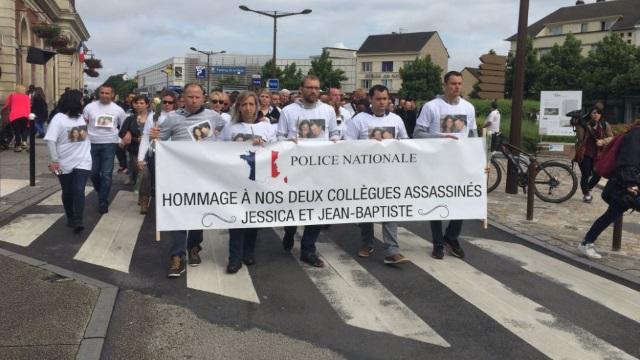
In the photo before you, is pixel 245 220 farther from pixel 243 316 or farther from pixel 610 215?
pixel 610 215

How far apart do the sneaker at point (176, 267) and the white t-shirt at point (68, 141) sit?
7.88ft

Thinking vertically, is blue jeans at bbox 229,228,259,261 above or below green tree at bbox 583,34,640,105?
below

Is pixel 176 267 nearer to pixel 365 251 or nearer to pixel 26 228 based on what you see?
pixel 365 251

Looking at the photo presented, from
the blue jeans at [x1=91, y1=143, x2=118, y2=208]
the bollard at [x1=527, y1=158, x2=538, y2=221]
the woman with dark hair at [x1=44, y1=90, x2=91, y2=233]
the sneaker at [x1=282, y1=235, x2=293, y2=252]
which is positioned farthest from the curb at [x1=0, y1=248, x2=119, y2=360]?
the bollard at [x1=527, y1=158, x2=538, y2=221]

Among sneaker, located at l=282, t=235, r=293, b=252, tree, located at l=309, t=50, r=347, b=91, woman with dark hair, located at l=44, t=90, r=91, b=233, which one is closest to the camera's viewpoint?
sneaker, located at l=282, t=235, r=293, b=252

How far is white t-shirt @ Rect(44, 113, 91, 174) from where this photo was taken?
7.41 metres

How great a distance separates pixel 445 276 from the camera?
6.09 m

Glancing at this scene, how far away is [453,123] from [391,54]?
3970 inches

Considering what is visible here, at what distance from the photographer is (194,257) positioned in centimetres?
628

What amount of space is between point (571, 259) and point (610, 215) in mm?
647

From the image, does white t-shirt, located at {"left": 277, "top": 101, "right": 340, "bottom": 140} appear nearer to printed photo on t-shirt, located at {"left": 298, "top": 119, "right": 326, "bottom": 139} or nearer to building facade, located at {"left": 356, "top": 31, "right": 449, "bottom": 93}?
printed photo on t-shirt, located at {"left": 298, "top": 119, "right": 326, "bottom": 139}

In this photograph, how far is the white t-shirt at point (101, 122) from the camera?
8.70m

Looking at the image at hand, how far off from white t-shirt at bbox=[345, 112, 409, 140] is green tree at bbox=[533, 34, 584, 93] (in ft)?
193

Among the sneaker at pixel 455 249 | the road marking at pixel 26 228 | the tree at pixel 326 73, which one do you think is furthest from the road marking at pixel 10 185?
the tree at pixel 326 73
